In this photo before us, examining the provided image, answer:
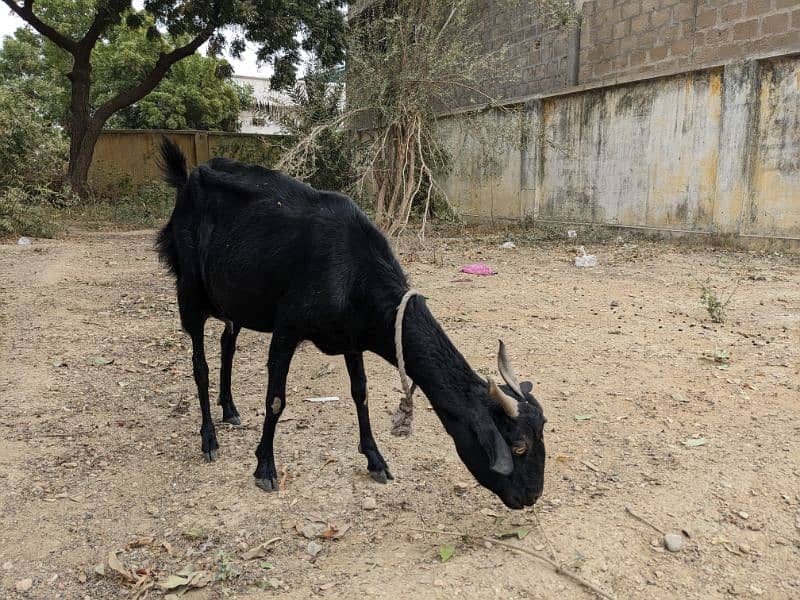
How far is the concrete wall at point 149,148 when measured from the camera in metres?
18.2

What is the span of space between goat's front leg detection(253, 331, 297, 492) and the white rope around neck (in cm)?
66

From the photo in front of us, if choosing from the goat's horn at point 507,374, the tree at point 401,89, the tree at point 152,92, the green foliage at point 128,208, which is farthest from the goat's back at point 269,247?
the tree at point 152,92

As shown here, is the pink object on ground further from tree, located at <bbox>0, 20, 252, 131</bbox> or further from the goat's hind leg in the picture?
tree, located at <bbox>0, 20, 252, 131</bbox>

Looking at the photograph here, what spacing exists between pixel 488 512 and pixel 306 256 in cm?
153

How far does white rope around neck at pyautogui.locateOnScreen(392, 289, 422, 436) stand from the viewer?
2.78 meters

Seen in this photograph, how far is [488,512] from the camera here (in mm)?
2973

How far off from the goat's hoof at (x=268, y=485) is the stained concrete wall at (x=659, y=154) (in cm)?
842

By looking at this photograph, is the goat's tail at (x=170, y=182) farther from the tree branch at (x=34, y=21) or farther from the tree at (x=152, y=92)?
the tree at (x=152, y=92)

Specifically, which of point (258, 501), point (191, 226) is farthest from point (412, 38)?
point (258, 501)

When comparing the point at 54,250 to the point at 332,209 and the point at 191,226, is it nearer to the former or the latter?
the point at 191,226

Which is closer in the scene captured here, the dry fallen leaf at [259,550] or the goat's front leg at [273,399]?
the dry fallen leaf at [259,550]

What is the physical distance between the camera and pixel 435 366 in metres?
2.77

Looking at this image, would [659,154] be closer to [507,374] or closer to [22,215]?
[507,374]

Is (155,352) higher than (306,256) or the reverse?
the reverse
